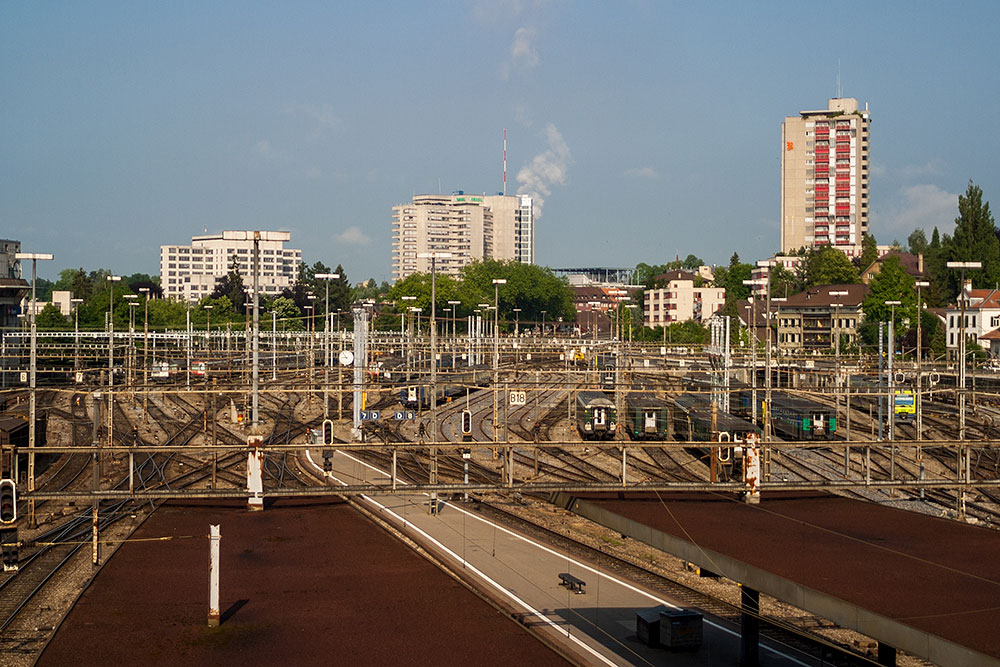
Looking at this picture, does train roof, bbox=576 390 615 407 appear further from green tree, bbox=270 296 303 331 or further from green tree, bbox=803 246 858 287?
green tree, bbox=803 246 858 287

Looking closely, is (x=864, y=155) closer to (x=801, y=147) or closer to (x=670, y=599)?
(x=801, y=147)

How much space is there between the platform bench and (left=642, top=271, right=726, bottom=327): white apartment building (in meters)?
144

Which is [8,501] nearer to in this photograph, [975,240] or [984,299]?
[984,299]

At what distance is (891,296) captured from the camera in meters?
93.1

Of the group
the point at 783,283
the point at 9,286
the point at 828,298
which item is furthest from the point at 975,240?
the point at 9,286

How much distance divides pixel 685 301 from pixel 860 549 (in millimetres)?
153575

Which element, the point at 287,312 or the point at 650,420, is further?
the point at 287,312

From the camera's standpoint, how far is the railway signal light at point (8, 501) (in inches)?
728

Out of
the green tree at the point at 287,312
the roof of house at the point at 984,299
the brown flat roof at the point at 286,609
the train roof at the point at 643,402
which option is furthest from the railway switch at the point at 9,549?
the green tree at the point at 287,312

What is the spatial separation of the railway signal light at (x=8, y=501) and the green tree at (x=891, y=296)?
84191mm

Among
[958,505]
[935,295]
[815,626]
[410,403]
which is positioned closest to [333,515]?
[815,626]

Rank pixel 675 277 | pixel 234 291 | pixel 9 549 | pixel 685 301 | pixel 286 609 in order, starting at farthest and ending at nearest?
pixel 675 277, pixel 685 301, pixel 234 291, pixel 9 549, pixel 286 609

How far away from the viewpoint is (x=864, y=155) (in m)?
198

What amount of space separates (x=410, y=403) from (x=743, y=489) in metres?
42.4
